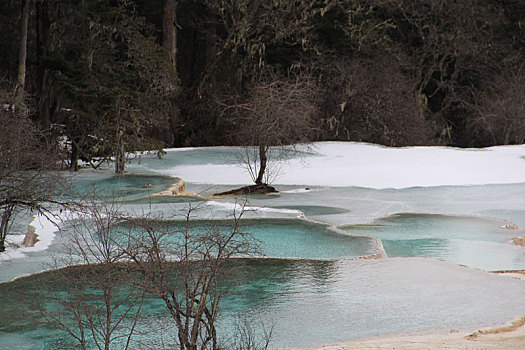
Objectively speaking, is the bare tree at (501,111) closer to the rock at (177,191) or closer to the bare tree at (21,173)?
the rock at (177,191)

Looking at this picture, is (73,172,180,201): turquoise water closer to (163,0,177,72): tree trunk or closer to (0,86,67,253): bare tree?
(0,86,67,253): bare tree

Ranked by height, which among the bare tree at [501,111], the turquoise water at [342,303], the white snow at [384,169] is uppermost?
the bare tree at [501,111]

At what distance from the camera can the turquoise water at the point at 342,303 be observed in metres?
6.87

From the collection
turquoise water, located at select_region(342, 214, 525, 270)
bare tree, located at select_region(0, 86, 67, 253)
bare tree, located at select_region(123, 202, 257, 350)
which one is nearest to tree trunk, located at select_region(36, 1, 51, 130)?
bare tree, located at select_region(0, 86, 67, 253)

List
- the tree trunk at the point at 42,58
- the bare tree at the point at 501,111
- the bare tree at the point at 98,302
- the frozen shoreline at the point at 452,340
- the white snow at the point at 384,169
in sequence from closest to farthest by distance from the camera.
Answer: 1. the bare tree at the point at 98,302
2. the frozen shoreline at the point at 452,340
3. the tree trunk at the point at 42,58
4. the white snow at the point at 384,169
5. the bare tree at the point at 501,111

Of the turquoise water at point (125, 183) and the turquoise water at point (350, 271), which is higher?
the turquoise water at point (125, 183)

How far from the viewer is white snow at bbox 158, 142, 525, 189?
18172 millimetres

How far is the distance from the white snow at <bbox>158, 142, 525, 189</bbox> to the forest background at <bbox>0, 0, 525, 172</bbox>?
1258mm

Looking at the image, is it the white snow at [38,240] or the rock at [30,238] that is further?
the rock at [30,238]

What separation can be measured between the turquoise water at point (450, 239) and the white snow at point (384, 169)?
4.38m

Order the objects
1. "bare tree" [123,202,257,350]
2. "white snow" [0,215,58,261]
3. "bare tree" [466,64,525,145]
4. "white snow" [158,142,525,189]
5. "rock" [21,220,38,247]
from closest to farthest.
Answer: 1. "bare tree" [123,202,257,350]
2. "white snow" [0,215,58,261]
3. "rock" [21,220,38,247]
4. "white snow" [158,142,525,189]
5. "bare tree" [466,64,525,145]

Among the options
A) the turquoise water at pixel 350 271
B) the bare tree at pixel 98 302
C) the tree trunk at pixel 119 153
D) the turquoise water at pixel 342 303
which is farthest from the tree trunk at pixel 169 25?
the bare tree at pixel 98 302

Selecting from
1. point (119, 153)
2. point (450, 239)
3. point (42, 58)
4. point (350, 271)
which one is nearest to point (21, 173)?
point (350, 271)

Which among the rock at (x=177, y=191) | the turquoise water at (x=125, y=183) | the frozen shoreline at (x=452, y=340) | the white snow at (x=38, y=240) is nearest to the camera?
the frozen shoreline at (x=452, y=340)
